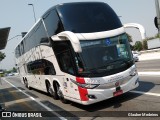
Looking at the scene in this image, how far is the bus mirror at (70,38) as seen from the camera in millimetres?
8781

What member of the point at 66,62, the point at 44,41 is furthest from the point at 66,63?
the point at 44,41

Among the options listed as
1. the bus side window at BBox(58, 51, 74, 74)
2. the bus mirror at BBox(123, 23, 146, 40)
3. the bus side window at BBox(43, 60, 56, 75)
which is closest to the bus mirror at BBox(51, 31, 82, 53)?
the bus side window at BBox(58, 51, 74, 74)

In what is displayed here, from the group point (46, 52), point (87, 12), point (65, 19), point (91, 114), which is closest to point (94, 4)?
point (87, 12)

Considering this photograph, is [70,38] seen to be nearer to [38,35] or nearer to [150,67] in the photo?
[38,35]

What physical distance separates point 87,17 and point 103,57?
1695 millimetres

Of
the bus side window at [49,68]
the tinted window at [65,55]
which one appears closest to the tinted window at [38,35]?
the bus side window at [49,68]

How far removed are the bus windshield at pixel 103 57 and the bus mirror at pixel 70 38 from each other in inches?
27.0

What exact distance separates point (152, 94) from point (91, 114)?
2697mm

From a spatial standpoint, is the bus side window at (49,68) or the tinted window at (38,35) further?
the tinted window at (38,35)

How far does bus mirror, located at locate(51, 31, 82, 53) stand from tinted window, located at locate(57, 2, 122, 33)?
37 cm

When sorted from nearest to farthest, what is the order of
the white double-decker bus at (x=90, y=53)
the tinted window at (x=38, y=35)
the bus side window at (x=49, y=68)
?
the white double-decker bus at (x=90, y=53) < the bus side window at (x=49, y=68) < the tinted window at (x=38, y=35)

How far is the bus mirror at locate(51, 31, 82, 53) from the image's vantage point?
8781 millimetres

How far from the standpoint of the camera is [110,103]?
11.1 metres

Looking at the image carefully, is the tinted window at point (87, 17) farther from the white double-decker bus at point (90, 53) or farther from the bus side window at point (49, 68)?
the bus side window at point (49, 68)
